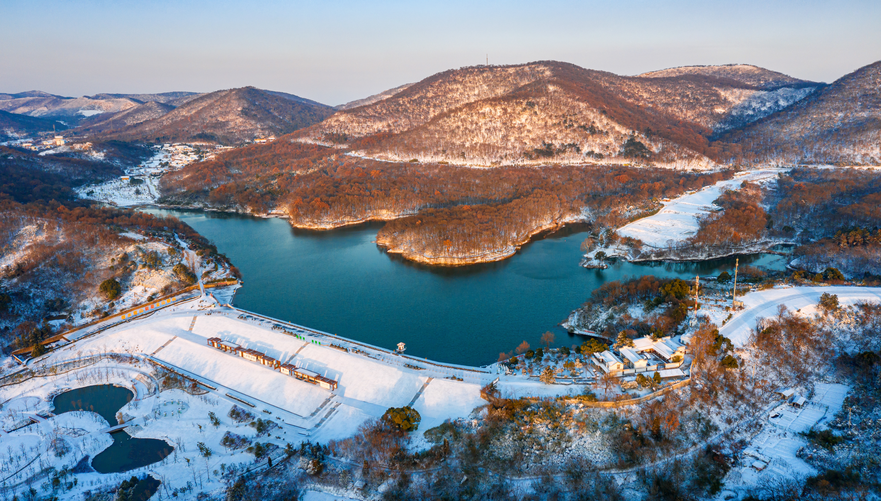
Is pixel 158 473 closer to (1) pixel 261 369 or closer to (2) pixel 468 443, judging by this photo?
→ (1) pixel 261 369

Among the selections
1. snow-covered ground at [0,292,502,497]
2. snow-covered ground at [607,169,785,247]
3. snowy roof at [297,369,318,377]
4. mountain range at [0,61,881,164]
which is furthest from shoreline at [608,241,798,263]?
mountain range at [0,61,881,164]

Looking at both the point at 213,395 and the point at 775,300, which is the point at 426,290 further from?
the point at 775,300

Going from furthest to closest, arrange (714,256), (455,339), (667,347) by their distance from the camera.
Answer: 1. (714,256)
2. (455,339)
3. (667,347)

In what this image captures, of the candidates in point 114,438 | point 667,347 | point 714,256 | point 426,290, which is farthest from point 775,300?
point 114,438

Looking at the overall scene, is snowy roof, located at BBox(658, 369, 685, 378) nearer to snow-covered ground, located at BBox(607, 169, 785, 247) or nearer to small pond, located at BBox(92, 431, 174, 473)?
small pond, located at BBox(92, 431, 174, 473)

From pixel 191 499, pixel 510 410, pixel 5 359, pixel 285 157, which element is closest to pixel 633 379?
pixel 510 410

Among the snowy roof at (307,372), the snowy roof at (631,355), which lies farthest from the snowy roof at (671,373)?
the snowy roof at (307,372)
